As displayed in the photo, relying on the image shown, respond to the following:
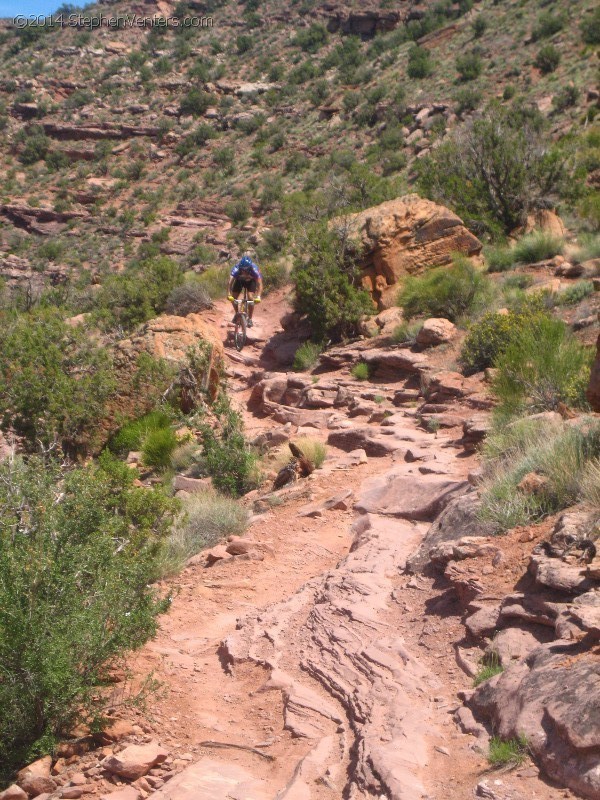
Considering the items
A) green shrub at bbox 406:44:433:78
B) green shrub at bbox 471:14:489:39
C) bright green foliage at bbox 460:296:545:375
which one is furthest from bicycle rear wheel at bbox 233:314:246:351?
green shrub at bbox 471:14:489:39

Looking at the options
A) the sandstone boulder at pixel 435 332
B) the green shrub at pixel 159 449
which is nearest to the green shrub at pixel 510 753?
the green shrub at pixel 159 449

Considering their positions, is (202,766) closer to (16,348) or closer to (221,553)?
(221,553)

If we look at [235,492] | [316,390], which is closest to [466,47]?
[316,390]

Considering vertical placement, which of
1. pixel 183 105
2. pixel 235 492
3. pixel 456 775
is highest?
pixel 183 105

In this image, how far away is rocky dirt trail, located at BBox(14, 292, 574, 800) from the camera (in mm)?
3744

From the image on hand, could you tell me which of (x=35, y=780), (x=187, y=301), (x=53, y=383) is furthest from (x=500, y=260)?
(x=35, y=780)

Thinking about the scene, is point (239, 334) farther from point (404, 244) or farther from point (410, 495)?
point (410, 495)

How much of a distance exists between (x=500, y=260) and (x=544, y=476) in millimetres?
11608

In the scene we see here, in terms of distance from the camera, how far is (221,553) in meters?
7.86

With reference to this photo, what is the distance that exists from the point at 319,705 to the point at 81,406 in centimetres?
877

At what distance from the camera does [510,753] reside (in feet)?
11.4

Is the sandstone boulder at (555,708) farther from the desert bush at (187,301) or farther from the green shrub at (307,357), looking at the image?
the desert bush at (187,301)

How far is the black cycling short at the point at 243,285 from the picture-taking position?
15.7 m

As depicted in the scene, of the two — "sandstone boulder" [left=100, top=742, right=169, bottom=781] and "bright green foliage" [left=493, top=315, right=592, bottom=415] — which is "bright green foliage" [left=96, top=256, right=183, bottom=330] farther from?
"sandstone boulder" [left=100, top=742, right=169, bottom=781]
